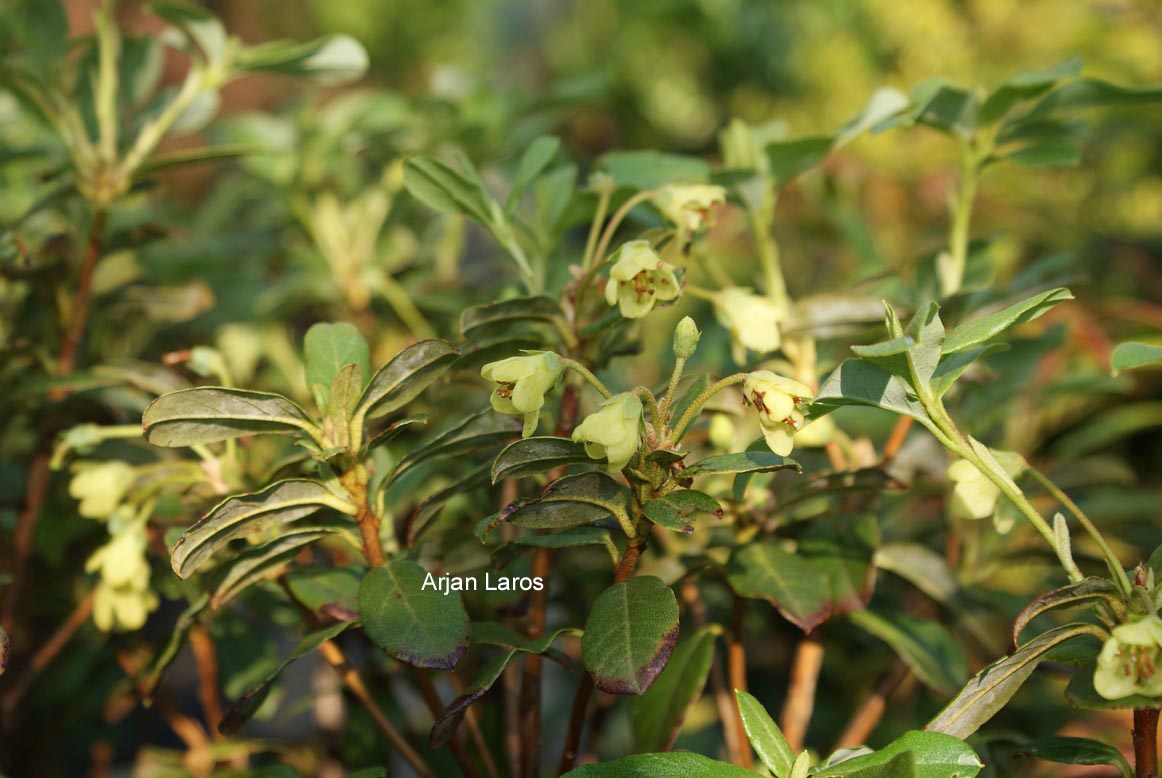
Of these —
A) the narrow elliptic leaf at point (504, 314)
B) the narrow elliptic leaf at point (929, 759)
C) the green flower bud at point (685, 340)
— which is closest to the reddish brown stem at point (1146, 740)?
the narrow elliptic leaf at point (929, 759)

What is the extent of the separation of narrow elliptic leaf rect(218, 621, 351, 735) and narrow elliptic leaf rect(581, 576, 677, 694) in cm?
17

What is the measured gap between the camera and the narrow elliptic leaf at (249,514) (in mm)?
595

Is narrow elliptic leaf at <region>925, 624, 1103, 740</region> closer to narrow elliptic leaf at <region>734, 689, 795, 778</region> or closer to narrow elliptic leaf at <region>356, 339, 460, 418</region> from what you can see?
narrow elliptic leaf at <region>734, 689, 795, 778</region>

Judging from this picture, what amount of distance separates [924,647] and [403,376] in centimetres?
49

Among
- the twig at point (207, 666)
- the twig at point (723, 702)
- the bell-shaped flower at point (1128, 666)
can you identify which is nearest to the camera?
the bell-shaped flower at point (1128, 666)

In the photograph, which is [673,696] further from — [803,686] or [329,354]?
[329,354]

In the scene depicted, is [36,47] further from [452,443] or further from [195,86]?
[452,443]

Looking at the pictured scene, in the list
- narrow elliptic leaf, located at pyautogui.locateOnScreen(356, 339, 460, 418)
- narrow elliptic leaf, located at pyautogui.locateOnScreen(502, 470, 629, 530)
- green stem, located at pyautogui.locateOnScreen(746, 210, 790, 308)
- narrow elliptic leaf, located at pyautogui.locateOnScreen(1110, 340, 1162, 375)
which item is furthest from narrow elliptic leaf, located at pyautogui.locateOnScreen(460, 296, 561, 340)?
narrow elliptic leaf, located at pyautogui.locateOnScreen(1110, 340, 1162, 375)

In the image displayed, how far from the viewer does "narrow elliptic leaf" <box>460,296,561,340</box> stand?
2.19 feet

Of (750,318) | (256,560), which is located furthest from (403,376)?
(750,318)

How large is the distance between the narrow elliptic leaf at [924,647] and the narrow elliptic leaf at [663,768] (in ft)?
0.92

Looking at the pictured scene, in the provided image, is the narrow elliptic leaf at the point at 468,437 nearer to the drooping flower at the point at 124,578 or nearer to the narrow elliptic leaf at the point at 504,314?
the narrow elliptic leaf at the point at 504,314

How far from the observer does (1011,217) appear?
6.38ft

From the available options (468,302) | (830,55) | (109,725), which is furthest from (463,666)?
(830,55)
